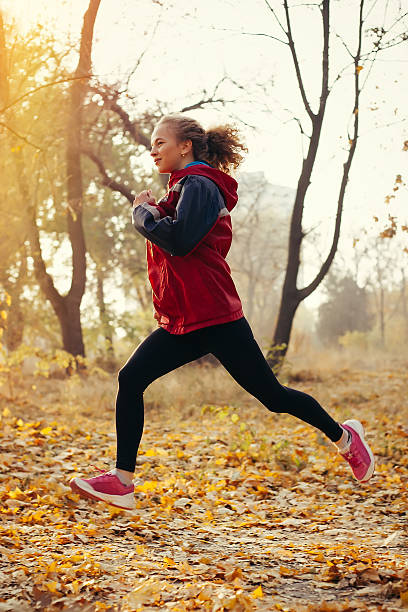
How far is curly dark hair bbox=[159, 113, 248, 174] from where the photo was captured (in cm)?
Result: 361

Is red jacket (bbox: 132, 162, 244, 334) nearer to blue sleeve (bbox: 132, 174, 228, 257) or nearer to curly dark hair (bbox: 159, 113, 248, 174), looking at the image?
blue sleeve (bbox: 132, 174, 228, 257)

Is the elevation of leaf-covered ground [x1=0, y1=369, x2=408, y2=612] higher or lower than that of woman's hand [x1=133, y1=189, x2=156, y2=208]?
lower

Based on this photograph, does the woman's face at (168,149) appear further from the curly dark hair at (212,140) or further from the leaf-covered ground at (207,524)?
the leaf-covered ground at (207,524)

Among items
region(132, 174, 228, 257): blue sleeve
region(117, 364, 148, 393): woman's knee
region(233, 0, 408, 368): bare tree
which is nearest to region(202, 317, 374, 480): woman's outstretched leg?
region(117, 364, 148, 393): woman's knee

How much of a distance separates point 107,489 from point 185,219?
5.12 ft

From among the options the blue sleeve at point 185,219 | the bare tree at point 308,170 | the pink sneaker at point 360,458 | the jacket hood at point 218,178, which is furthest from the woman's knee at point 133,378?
the bare tree at point 308,170

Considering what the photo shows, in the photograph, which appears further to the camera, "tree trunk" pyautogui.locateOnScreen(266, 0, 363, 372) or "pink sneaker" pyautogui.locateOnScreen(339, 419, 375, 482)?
"tree trunk" pyautogui.locateOnScreen(266, 0, 363, 372)

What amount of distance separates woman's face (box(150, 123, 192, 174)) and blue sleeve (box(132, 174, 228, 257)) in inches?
10.2

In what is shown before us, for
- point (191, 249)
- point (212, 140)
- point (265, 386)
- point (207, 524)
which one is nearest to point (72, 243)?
point (207, 524)

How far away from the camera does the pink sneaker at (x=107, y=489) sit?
3.62 metres

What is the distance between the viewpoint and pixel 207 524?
Result: 4.39 metres

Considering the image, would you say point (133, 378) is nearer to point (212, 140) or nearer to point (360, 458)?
point (212, 140)

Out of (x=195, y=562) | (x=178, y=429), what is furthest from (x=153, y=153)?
(x=178, y=429)

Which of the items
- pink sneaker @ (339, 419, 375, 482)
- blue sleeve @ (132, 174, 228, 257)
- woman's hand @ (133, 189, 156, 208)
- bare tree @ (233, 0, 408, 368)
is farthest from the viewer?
bare tree @ (233, 0, 408, 368)
